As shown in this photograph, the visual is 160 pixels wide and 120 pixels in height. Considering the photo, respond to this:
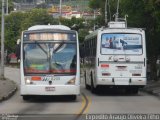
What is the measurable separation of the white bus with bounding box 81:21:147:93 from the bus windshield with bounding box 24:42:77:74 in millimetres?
4771

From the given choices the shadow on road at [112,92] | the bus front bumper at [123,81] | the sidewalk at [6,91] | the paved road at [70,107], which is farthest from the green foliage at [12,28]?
the paved road at [70,107]

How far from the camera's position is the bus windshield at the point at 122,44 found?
98.3ft

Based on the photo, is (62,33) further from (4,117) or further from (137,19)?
(137,19)

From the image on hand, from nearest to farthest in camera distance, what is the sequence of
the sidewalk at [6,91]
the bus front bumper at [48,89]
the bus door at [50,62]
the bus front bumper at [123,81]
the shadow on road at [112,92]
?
1. the bus front bumper at [48,89]
2. the bus door at [50,62]
3. the sidewalk at [6,91]
4. the bus front bumper at [123,81]
5. the shadow on road at [112,92]

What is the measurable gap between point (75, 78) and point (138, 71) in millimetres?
5809

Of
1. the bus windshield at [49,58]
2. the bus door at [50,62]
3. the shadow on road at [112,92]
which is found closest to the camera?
the bus door at [50,62]

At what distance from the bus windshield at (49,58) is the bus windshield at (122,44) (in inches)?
198

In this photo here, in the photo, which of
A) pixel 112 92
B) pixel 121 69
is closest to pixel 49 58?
pixel 121 69

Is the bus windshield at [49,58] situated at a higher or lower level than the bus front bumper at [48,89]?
higher

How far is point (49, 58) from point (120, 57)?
19.5 feet

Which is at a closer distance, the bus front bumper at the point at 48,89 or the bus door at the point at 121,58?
the bus front bumper at the point at 48,89

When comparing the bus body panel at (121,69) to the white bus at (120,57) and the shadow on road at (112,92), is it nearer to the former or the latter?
the white bus at (120,57)

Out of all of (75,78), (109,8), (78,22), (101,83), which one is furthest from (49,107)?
(78,22)

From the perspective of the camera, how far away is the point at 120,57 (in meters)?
29.9
